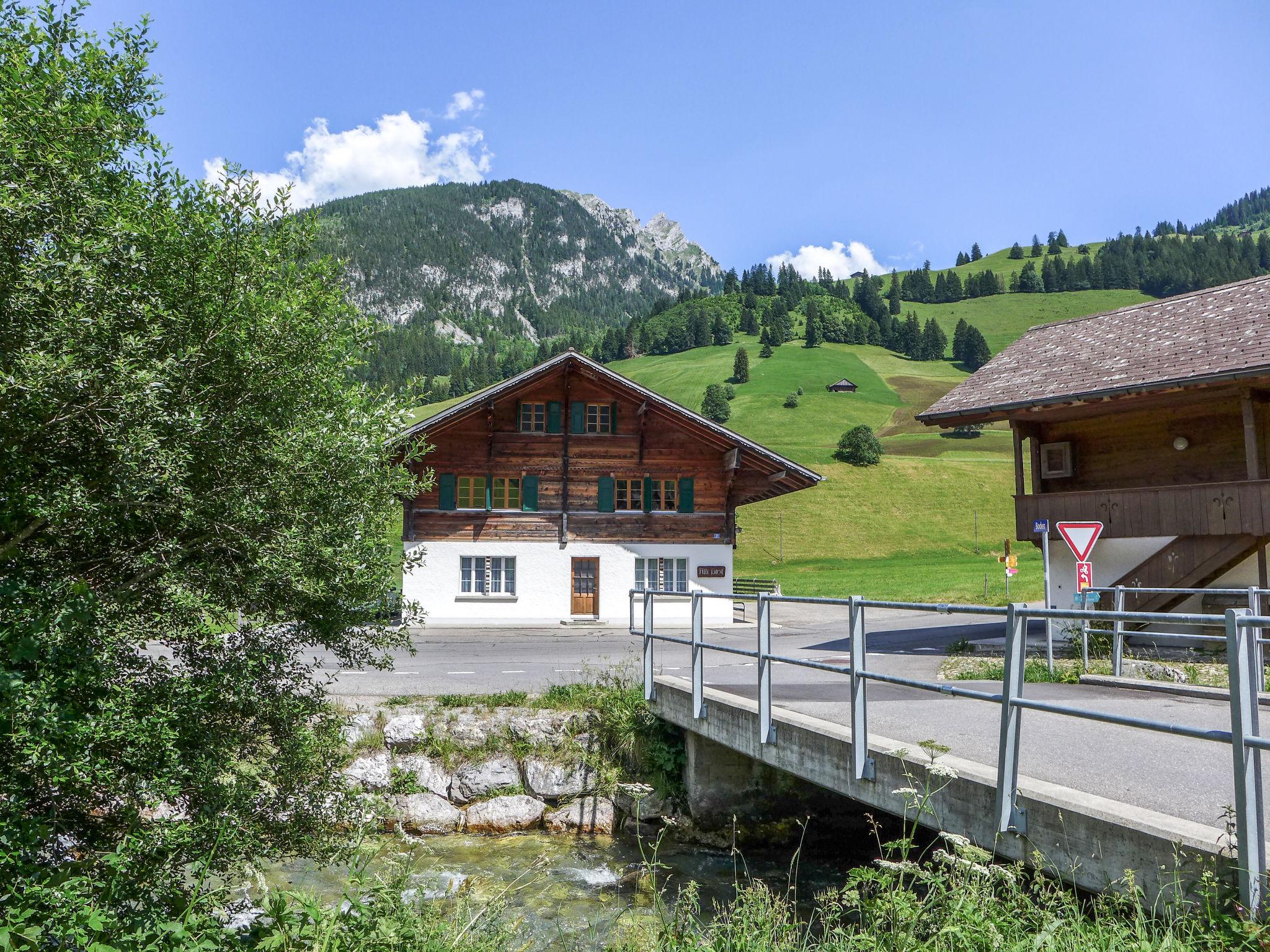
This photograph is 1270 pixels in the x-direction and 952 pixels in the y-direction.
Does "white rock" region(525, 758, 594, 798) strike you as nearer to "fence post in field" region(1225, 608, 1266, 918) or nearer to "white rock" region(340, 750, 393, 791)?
"white rock" region(340, 750, 393, 791)

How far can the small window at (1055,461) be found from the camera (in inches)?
802

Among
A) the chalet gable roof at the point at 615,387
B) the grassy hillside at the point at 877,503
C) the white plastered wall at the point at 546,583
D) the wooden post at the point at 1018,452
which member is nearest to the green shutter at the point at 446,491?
the white plastered wall at the point at 546,583

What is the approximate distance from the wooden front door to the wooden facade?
889 millimetres

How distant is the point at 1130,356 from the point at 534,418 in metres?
16.5

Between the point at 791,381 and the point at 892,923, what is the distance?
11397cm

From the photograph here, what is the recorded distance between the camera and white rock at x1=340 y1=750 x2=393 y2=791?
11.1 m

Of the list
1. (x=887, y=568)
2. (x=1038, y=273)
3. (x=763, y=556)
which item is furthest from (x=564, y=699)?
(x=1038, y=273)

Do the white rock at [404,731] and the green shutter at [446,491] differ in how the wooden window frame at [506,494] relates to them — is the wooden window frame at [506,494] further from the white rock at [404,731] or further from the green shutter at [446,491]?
the white rock at [404,731]

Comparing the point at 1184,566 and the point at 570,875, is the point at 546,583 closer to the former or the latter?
the point at 1184,566

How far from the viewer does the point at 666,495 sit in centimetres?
2941

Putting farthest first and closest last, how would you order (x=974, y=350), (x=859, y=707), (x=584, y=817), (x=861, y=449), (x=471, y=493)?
(x=974, y=350) < (x=861, y=449) < (x=471, y=493) < (x=584, y=817) < (x=859, y=707)

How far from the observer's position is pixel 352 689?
1348cm

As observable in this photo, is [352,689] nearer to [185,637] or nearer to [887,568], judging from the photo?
[185,637]

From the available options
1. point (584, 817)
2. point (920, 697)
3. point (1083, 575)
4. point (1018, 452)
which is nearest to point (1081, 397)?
point (1018, 452)
